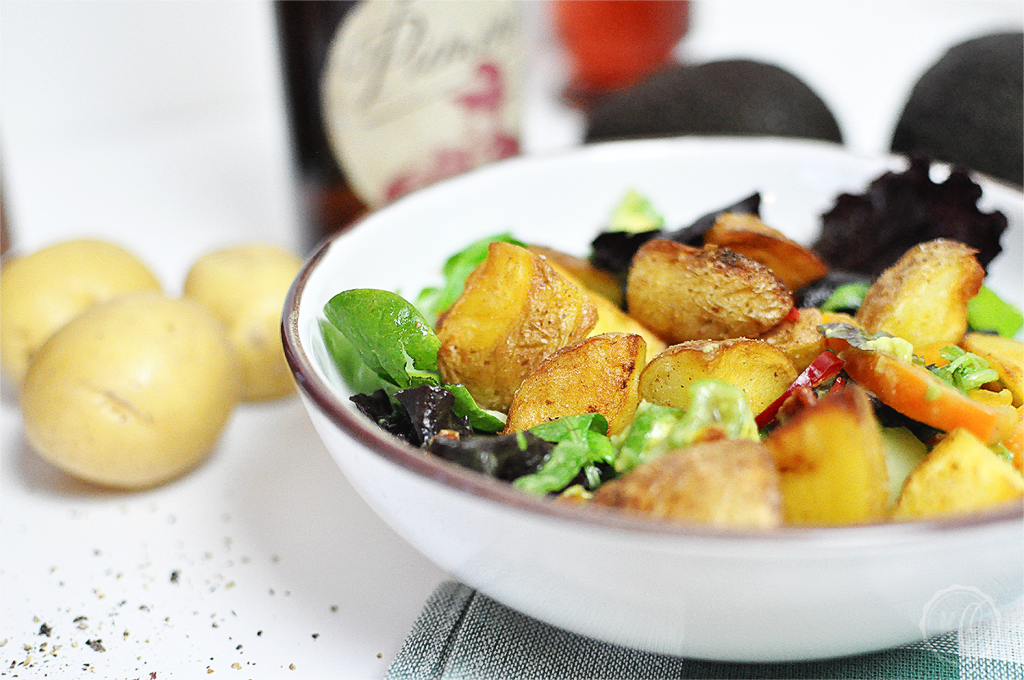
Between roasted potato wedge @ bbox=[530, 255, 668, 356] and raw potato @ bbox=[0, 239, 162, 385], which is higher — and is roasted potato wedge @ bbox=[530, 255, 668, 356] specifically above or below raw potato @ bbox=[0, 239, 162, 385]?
above

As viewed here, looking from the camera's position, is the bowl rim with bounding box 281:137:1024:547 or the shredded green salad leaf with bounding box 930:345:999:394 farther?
the shredded green salad leaf with bounding box 930:345:999:394

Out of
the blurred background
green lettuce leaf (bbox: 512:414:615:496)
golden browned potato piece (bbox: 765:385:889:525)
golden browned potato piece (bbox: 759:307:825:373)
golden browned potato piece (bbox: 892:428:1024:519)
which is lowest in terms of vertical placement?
the blurred background

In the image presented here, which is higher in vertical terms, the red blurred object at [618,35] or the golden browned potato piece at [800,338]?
the golden browned potato piece at [800,338]

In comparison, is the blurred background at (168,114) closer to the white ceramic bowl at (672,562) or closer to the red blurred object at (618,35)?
the red blurred object at (618,35)

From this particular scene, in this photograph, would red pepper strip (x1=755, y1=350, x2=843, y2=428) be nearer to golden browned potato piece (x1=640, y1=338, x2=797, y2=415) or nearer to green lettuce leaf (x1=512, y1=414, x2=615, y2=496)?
golden browned potato piece (x1=640, y1=338, x2=797, y2=415)

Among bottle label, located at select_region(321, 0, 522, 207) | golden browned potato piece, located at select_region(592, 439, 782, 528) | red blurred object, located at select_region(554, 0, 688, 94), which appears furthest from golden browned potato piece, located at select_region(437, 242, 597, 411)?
red blurred object, located at select_region(554, 0, 688, 94)

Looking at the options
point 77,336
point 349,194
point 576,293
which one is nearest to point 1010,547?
point 576,293

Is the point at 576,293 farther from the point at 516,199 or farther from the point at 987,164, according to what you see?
the point at 987,164

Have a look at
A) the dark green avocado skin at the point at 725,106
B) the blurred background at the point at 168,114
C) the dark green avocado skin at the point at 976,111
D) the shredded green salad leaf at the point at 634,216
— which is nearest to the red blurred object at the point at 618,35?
the blurred background at the point at 168,114
